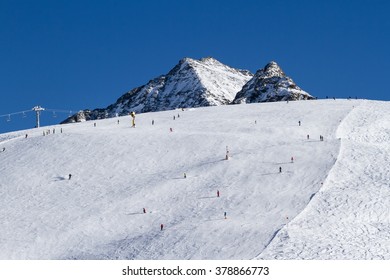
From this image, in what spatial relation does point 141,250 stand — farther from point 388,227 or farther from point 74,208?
point 388,227

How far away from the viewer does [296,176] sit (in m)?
59.3

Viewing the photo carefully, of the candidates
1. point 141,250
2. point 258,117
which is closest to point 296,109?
point 258,117

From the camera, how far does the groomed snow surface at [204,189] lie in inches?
1892

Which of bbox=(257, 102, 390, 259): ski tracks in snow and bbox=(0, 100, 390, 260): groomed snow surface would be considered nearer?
bbox=(257, 102, 390, 259): ski tracks in snow

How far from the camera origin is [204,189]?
58562 mm

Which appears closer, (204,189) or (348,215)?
(348,215)

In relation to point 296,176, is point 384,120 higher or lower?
higher

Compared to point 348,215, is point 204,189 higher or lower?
higher

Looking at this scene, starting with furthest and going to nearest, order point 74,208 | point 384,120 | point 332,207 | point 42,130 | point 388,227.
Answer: point 42,130 → point 384,120 → point 74,208 → point 332,207 → point 388,227

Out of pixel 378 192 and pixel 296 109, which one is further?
pixel 296 109

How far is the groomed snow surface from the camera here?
1892 inches

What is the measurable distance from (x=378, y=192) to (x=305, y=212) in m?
6.76

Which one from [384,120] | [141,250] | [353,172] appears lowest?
[141,250]

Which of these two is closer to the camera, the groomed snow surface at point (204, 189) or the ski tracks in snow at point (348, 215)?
the ski tracks in snow at point (348, 215)
